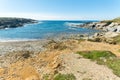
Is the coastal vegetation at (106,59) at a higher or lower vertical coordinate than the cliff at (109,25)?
higher

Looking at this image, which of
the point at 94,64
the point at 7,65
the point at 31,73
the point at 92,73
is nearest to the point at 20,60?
the point at 7,65

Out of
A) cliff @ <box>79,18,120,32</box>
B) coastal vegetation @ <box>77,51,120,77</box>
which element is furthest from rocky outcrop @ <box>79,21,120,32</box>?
coastal vegetation @ <box>77,51,120,77</box>

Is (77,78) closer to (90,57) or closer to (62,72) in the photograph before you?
(62,72)

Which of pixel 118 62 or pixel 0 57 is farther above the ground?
pixel 118 62

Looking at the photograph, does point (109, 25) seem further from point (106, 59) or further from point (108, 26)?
point (106, 59)

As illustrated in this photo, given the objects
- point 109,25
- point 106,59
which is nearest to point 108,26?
point 109,25

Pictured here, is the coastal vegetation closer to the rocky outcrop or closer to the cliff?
the rocky outcrop

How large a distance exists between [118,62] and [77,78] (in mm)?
7499

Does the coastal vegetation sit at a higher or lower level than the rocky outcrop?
higher

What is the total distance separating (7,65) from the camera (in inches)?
1254

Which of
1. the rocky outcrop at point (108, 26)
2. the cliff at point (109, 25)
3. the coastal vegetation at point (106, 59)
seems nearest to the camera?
the coastal vegetation at point (106, 59)

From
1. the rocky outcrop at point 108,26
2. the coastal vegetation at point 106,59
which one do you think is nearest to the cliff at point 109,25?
the rocky outcrop at point 108,26

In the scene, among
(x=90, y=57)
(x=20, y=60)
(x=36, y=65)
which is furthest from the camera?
(x=20, y=60)

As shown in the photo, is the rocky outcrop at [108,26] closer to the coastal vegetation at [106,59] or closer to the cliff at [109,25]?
the cliff at [109,25]
